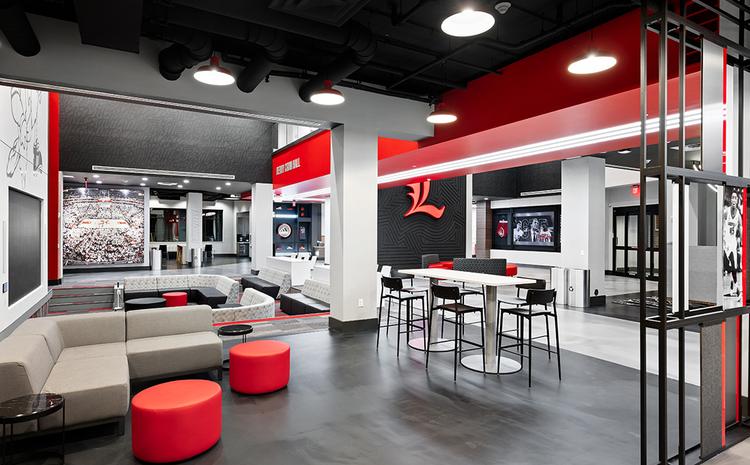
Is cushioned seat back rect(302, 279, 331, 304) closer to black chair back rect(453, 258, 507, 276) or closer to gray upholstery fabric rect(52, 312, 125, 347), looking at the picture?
black chair back rect(453, 258, 507, 276)

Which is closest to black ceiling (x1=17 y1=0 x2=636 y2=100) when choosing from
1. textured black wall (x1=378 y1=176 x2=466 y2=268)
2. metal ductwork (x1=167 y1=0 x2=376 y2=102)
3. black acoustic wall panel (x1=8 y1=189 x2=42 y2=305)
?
metal ductwork (x1=167 y1=0 x2=376 y2=102)

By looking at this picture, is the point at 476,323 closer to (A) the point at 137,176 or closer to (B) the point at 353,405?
(B) the point at 353,405

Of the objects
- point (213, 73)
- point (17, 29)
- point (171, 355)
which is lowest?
point (171, 355)

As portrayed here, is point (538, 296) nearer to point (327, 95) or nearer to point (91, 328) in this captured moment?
point (327, 95)

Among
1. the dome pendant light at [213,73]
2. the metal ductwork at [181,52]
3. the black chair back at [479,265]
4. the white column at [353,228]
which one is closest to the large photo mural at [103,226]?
the white column at [353,228]

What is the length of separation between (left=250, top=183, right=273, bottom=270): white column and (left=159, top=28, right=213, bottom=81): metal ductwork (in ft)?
30.0

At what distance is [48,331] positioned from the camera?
11.5 ft

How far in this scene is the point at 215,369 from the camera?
13.6ft

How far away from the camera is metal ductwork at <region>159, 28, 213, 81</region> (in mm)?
4094

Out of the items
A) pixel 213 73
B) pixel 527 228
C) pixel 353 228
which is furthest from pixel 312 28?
pixel 527 228

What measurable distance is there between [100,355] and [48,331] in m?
0.43

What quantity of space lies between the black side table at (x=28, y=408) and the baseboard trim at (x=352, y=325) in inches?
147

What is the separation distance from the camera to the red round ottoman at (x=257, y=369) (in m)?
3.75

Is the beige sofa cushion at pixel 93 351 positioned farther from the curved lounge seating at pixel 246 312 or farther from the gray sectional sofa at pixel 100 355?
the curved lounge seating at pixel 246 312
